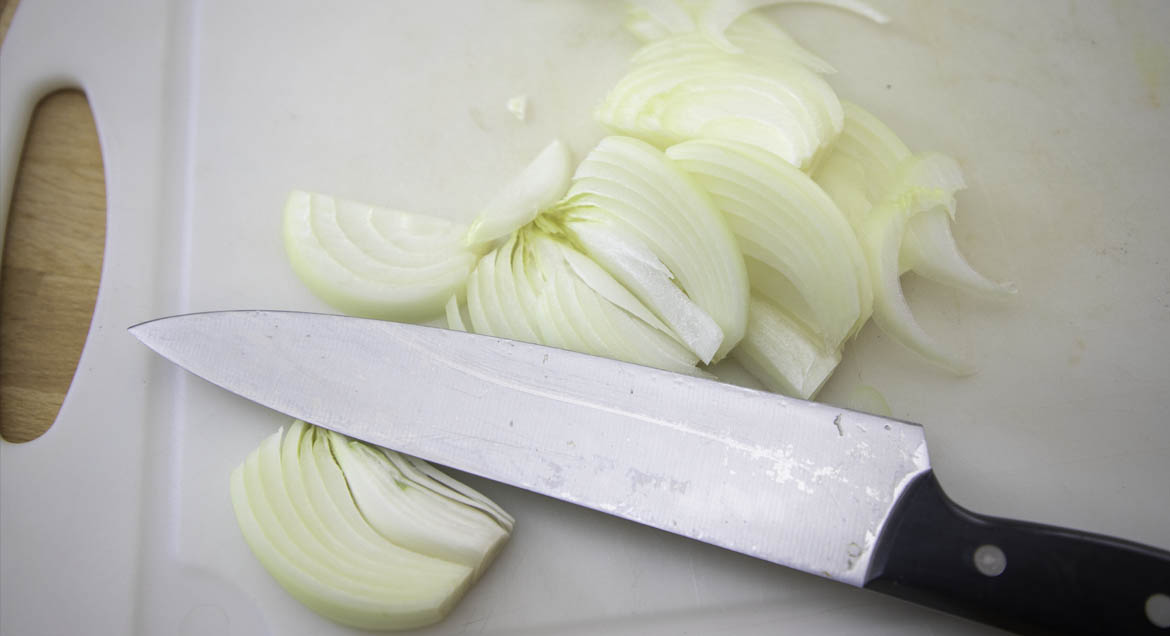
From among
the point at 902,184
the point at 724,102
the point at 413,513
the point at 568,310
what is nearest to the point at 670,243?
the point at 568,310

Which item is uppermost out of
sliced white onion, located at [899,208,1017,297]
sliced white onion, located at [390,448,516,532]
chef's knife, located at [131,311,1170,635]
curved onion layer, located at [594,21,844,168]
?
curved onion layer, located at [594,21,844,168]

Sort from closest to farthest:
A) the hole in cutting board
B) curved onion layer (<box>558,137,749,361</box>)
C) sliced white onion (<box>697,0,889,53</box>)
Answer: curved onion layer (<box>558,137,749,361</box>) → the hole in cutting board → sliced white onion (<box>697,0,889,53</box>)

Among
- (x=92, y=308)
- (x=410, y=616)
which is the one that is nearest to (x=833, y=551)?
(x=410, y=616)

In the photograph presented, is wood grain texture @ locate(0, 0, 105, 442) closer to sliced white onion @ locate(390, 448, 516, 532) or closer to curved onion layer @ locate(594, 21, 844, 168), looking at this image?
sliced white onion @ locate(390, 448, 516, 532)

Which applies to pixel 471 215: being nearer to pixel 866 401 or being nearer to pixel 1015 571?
pixel 866 401

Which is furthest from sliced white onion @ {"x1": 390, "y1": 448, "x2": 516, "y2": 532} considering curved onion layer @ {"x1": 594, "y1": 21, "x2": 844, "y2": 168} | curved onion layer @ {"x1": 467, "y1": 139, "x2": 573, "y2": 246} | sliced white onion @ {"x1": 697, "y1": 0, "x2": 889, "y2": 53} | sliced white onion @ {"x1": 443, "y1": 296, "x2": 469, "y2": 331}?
sliced white onion @ {"x1": 697, "y1": 0, "x2": 889, "y2": 53}

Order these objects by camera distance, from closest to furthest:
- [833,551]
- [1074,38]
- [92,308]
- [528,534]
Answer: [833,551] → [528,534] → [92,308] → [1074,38]

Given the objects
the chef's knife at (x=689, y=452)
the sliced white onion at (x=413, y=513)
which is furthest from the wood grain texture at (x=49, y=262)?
the sliced white onion at (x=413, y=513)

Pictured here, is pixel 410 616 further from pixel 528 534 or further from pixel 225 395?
pixel 225 395
